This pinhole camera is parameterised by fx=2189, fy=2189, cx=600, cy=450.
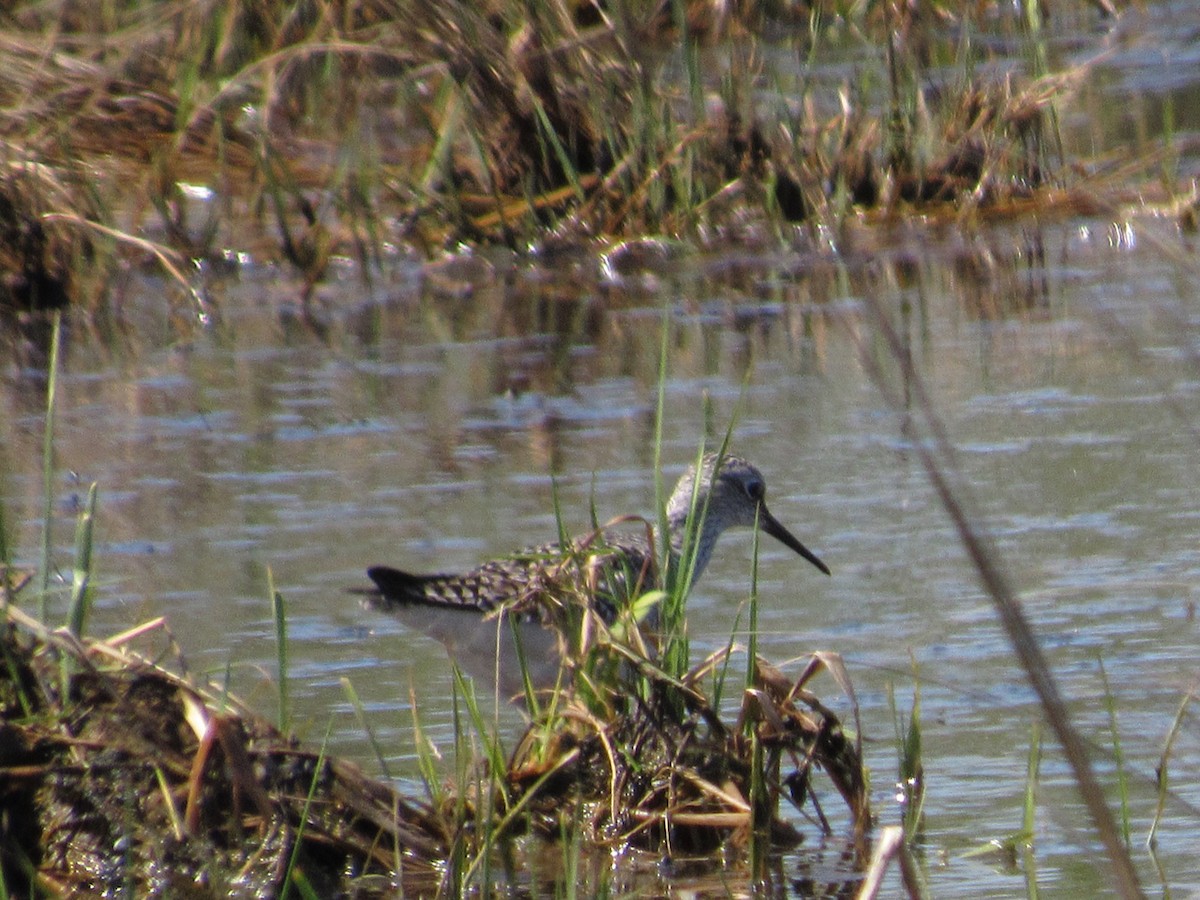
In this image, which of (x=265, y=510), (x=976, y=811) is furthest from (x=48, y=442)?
(x=265, y=510)

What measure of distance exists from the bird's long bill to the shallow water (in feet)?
0.29

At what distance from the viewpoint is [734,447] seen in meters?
6.41

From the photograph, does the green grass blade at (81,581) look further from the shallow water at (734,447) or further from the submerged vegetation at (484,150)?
the submerged vegetation at (484,150)

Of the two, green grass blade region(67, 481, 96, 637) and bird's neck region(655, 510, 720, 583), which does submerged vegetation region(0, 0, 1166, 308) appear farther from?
green grass blade region(67, 481, 96, 637)

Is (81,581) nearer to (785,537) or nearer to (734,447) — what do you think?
(785,537)

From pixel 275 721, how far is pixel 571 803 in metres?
0.81

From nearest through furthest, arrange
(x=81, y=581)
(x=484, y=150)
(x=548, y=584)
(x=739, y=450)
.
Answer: (x=81, y=581) → (x=548, y=584) → (x=739, y=450) → (x=484, y=150)

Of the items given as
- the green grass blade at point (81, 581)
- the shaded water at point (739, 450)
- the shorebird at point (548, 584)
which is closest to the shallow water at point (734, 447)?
the shaded water at point (739, 450)

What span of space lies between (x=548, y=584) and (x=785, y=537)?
61.8 inches

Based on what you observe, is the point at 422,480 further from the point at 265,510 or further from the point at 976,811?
the point at 976,811

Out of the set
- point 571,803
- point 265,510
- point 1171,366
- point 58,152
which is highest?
point 58,152

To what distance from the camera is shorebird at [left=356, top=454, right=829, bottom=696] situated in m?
4.05

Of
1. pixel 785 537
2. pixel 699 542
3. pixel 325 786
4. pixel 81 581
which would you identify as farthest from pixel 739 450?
pixel 81 581

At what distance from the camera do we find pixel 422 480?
20.5 feet
